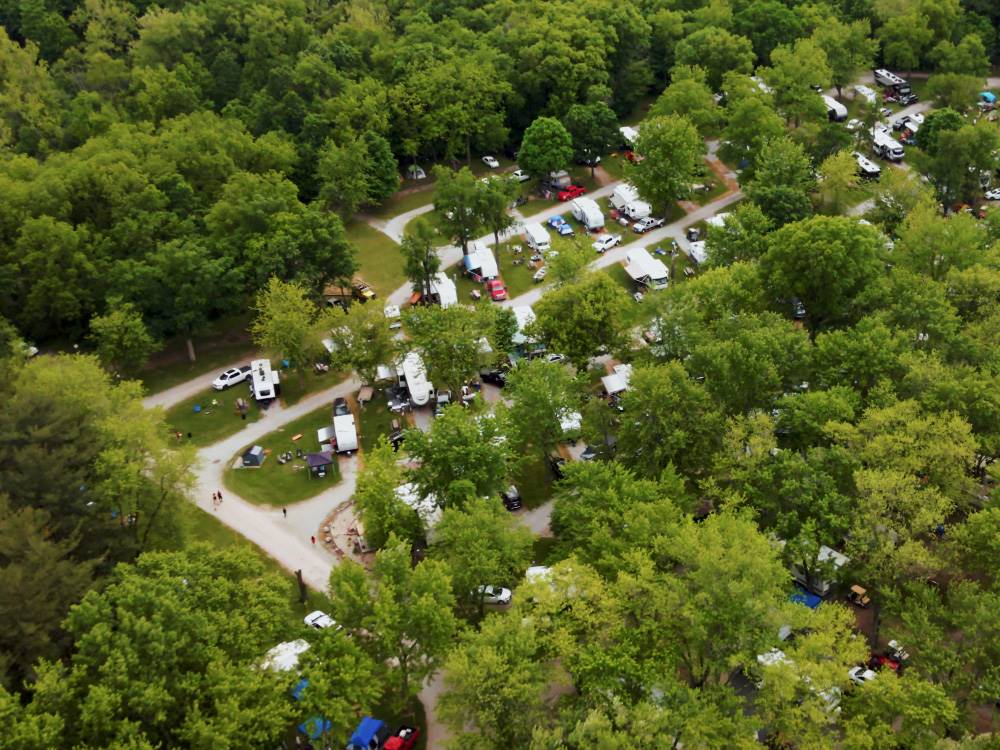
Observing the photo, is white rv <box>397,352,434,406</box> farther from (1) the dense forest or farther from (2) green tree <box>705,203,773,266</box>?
(2) green tree <box>705,203,773,266</box>

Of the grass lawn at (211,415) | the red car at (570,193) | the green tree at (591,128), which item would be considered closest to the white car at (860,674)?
the grass lawn at (211,415)

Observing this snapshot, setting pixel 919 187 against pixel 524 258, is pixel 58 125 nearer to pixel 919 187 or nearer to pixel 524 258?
pixel 524 258

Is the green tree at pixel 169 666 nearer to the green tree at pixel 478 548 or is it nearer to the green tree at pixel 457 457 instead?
the green tree at pixel 478 548

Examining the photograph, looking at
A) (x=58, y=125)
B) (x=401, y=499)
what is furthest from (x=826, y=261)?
(x=58, y=125)

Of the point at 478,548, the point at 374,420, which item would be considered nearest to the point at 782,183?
the point at 374,420

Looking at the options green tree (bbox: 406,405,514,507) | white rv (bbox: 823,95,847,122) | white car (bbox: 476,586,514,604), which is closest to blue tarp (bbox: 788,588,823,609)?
white car (bbox: 476,586,514,604)

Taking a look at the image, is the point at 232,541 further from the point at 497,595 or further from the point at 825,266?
the point at 825,266
